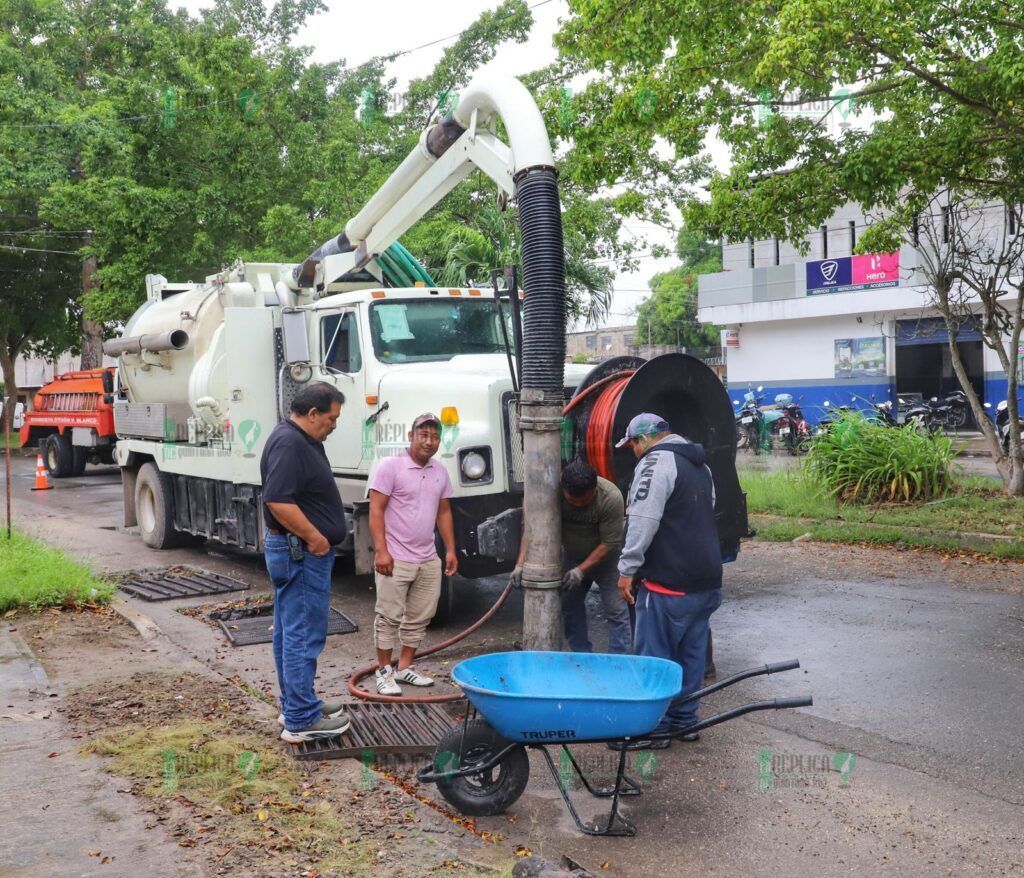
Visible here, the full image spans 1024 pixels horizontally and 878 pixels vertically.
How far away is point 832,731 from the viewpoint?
5613 mm

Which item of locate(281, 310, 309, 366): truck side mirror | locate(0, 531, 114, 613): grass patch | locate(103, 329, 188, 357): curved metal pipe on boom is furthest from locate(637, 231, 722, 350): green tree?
locate(0, 531, 114, 613): grass patch

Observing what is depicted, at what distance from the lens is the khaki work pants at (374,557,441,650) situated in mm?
6383

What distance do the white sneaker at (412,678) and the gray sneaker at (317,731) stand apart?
3.63 feet

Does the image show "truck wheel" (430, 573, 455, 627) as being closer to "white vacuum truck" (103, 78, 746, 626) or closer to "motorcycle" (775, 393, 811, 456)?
"white vacuum truck" (103, 78, 746, 626)

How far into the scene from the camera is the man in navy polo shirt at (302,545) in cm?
518

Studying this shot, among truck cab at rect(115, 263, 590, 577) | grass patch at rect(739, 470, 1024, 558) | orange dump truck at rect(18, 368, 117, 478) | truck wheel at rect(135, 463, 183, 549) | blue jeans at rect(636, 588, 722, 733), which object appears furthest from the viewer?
orange dump truck at rect(18, 368, 117, 478)

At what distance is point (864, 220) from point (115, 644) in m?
29.6

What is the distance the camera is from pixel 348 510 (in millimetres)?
8695

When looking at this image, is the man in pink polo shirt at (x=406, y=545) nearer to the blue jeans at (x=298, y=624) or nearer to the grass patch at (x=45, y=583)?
the blue jeans at (x=298, y=624)

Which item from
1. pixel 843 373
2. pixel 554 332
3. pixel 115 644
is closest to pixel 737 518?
pixel 554 332

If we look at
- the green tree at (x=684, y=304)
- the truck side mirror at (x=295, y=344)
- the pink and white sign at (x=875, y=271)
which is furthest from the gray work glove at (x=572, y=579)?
the green tree at (x=684, y=304)

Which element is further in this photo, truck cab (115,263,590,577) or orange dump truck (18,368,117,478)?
orange dump truck (18,368,117,478)

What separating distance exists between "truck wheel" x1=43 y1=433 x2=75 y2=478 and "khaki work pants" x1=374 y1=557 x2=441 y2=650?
58.3 feet

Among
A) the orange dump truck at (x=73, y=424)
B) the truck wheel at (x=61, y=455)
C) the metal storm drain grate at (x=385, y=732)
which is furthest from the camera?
the truck wheel at (x=61, y=455)
